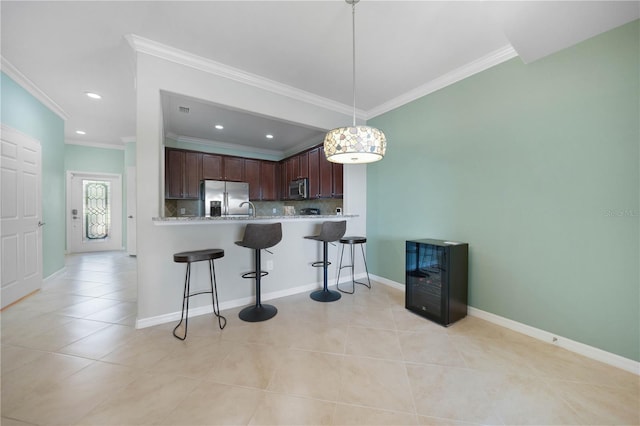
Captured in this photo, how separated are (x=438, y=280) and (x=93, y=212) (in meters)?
7.79

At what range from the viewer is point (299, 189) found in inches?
198

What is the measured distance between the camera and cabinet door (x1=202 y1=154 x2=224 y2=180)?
16.3ft

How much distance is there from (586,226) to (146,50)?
13.3 feet

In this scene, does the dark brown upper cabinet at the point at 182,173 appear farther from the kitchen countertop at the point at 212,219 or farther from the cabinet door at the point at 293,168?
the kitchen countertop at the point at 212,219

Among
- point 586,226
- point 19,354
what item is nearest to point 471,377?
point 586,226

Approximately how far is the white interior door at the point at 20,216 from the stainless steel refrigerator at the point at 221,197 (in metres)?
2.19

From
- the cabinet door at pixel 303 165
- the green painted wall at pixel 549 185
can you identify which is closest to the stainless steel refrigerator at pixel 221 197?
the cabinet door at pixel 303 165

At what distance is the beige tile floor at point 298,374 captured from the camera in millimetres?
1360

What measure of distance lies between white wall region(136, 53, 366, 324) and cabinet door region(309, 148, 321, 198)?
57.4 inches

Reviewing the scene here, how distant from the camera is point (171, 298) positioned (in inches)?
96.9

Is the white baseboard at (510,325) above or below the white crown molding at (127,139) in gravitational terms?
below

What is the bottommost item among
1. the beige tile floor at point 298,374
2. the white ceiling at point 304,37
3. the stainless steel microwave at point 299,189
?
the beige tile floor at point 298,374

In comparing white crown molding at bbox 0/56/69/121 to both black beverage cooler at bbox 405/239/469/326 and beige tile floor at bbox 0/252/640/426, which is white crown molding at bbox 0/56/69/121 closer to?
beige tile floor at bbox 0/252/640/426

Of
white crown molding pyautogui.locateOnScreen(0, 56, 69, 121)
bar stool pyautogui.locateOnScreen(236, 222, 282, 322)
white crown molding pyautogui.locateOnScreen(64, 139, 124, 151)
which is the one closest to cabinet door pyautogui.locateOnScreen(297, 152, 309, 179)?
bar stool pyautogui.locateOnScreen(236, 222, 282, 322)
